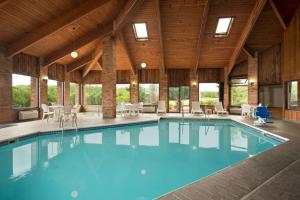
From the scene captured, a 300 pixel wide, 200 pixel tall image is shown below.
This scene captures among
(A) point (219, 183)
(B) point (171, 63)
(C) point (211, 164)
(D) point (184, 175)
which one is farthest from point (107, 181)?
(B) point (171, 63)

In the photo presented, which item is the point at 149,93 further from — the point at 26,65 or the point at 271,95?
the point at 26,65

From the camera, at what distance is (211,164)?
3.91 metres

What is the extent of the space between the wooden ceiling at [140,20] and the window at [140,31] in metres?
0.24

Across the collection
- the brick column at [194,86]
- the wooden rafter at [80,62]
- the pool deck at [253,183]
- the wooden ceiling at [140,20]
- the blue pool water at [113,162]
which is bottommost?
the blue pool water at [113,162]

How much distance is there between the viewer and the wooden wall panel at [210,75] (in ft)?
44.6

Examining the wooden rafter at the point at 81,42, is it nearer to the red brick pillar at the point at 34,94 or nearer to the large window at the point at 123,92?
the red brick pillar at the point at 34,94

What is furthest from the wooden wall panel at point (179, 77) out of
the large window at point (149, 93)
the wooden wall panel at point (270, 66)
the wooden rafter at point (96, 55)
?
the wooden rafter at point (96, 55)

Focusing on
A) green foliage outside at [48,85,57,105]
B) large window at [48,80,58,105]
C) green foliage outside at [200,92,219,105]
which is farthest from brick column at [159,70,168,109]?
green foliage outside at [48,85,57,105]

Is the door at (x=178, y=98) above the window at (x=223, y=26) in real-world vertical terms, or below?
below

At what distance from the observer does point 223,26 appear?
9.82 metres

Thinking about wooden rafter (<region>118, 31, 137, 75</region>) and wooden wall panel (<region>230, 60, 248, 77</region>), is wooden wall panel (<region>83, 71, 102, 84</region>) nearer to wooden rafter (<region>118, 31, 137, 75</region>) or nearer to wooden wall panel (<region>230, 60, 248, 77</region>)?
wooden rafter (<region>118, 31, 137, 75</region>)

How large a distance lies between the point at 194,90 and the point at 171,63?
2.47m

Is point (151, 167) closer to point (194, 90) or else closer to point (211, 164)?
point (211, 164)

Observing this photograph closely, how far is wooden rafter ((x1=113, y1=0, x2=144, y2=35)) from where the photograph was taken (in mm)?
7512
